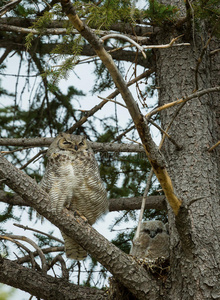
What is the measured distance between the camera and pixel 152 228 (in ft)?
12.6

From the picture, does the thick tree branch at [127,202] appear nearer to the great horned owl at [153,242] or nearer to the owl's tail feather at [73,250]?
the great horned owl at [153,242]

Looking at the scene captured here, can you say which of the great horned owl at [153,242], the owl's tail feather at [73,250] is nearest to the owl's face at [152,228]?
the great horned owl at [153,242]

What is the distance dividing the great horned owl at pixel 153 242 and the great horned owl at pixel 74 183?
0.44m

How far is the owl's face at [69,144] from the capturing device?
3893mm

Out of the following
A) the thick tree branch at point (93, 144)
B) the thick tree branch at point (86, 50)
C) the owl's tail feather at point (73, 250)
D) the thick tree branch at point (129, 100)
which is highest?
the thick tree branch at point (86, 50)

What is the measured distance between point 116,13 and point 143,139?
1.10 m

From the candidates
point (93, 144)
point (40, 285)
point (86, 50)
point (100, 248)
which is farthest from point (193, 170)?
point (86, 50)

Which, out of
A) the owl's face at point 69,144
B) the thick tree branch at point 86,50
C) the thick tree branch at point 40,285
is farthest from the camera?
the thick tree branch at point 86,50

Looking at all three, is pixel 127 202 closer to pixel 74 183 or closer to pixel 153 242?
pixel 153 242

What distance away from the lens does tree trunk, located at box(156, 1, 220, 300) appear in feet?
8.62

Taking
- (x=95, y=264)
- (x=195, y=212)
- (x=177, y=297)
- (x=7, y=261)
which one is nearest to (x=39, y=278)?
(x=7, y=261)

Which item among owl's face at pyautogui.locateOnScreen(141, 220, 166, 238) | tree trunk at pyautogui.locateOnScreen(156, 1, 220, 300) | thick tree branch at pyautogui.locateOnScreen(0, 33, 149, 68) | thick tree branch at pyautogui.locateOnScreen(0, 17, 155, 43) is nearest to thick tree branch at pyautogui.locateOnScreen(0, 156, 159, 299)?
tree trunk at pyautogui.locateOnScreen(156, 1, 220, 300)

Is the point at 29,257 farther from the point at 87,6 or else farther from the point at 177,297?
the point at 87,6

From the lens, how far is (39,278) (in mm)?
2973
